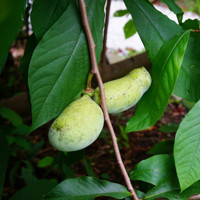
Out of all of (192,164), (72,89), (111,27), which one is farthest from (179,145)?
(111,27)

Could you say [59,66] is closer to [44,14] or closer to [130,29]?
[44,14]

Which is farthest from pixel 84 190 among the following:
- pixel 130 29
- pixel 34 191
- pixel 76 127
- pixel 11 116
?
pixel 11 116

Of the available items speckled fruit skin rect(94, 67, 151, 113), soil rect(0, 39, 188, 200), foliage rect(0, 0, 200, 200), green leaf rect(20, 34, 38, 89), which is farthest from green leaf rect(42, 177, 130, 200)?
soil rect(0, 39, 188, 200)

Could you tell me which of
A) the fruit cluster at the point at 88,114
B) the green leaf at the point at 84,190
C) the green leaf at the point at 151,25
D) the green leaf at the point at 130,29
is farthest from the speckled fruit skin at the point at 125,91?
the green leaf at the point at 130,29

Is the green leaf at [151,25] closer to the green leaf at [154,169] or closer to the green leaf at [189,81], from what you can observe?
the green leaf at [189,81]

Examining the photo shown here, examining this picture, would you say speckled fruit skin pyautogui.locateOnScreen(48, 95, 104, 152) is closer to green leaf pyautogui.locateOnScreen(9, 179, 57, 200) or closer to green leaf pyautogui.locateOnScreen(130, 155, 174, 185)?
green leaf pyautogui.locateOnScreen(130, 155, 174, 185)

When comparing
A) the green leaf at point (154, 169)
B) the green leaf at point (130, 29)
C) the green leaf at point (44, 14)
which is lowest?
the green leaf at point (154, 169)
